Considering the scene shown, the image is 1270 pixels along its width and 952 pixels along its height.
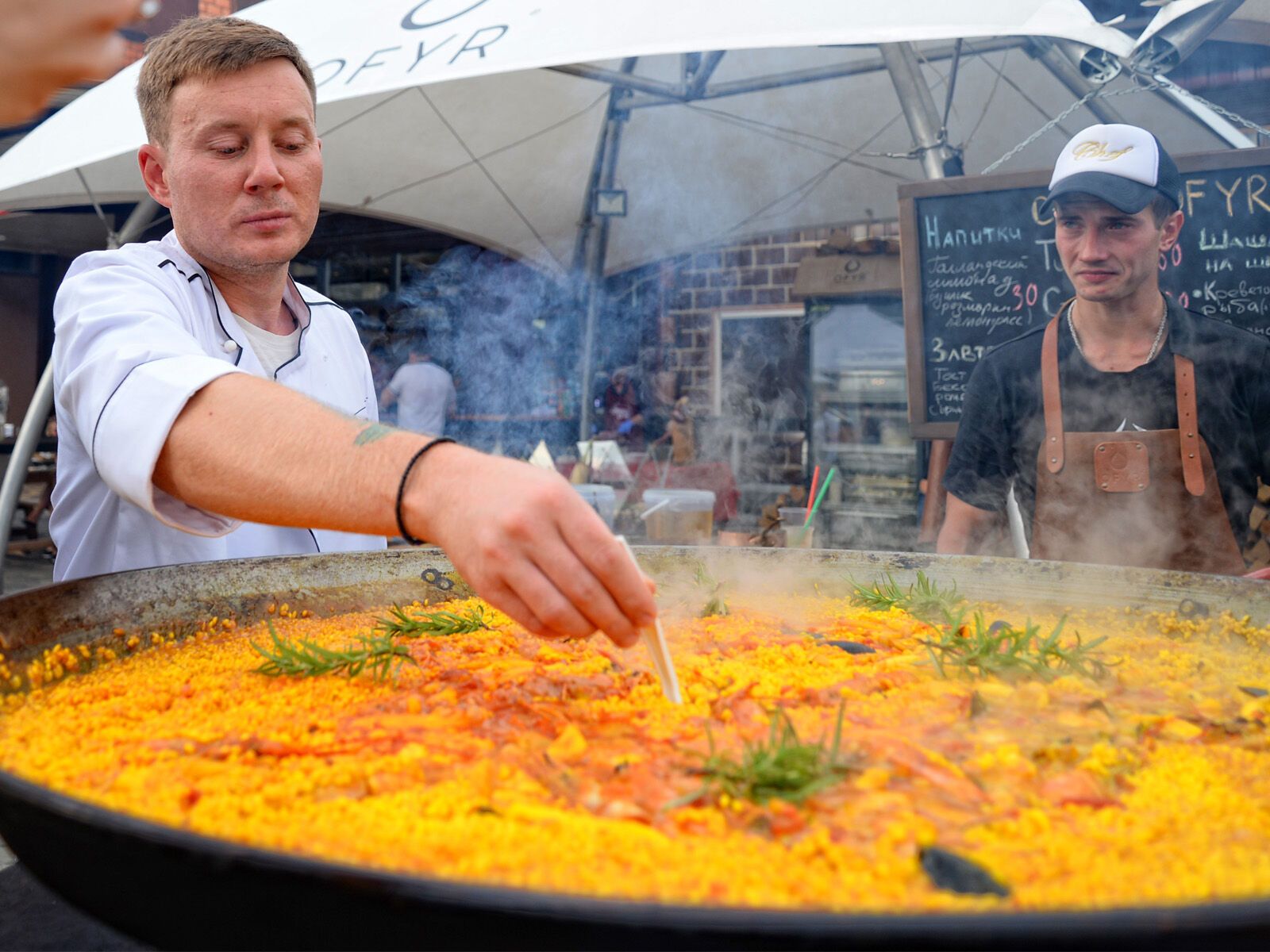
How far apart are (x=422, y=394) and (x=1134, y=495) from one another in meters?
7.48

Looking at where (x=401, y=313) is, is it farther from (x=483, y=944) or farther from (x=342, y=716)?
(x=483, y=944)

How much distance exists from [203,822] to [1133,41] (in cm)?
417

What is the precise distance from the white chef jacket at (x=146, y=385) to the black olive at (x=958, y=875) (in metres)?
1.11

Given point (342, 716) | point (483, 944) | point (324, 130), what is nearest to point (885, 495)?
point (324, 130)

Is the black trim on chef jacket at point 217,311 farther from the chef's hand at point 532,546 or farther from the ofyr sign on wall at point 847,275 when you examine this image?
the ofyr sign on wall at point 847,275

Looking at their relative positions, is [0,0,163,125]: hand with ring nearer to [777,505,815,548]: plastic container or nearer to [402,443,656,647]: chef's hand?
[402,443,656,647]: chef's hand

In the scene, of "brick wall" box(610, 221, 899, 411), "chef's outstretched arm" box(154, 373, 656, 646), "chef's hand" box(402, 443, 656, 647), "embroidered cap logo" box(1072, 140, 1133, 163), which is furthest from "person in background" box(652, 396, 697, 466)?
"chef's hand" box(402, 443, 656, 647)

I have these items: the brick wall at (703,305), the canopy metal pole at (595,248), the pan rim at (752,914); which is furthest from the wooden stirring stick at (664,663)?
the brick wall at (703,305)

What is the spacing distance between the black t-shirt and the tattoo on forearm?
2953 mm

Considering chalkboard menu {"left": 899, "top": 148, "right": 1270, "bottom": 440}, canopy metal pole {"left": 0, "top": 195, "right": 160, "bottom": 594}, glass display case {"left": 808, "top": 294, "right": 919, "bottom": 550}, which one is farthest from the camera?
glass display case {"left": 808, "top": 294, "right": 919, "bottom": 550}

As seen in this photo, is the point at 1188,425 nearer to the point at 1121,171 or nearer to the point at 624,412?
the point at 1121,171

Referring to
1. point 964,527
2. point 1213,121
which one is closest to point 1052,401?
point 964,527

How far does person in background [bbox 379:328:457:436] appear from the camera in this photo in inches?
374

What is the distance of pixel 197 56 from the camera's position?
2229 mm
